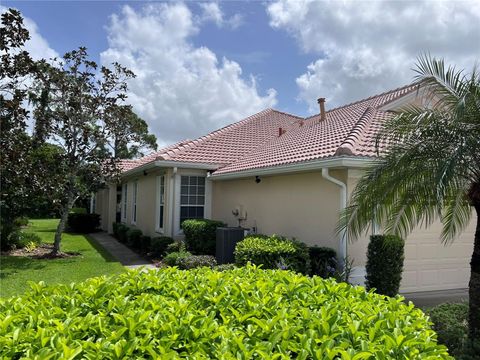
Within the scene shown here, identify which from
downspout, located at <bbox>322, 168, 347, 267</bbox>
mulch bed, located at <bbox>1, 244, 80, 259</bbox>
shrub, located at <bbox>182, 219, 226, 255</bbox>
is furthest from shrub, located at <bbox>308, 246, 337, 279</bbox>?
mulch bed, located at <bbox>1, 244, 80, 259</bbox>

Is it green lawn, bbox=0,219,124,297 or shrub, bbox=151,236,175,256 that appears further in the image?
shrub, bbox=151,236,175,256

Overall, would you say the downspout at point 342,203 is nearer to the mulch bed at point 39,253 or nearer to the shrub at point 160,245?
the shrub at point 160,245

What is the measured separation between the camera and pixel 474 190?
6059mm

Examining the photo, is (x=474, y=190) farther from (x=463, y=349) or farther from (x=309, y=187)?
(x=309, y=187)

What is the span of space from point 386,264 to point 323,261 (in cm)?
151

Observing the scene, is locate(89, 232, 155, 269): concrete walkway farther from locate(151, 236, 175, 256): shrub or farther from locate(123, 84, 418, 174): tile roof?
locate(123, 84, 418, 174): tile roof

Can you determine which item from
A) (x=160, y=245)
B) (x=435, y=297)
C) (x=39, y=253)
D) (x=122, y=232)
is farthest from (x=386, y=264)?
(x=122, y=232)

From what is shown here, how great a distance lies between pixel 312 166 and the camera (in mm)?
9742

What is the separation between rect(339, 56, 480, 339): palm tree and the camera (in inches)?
231

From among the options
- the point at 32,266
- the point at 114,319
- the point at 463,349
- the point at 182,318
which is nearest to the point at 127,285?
the point at 114,319

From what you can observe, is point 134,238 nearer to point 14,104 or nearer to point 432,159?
point 14,104

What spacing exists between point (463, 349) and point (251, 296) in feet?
12.5

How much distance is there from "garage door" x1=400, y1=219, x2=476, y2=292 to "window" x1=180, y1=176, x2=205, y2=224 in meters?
7.91

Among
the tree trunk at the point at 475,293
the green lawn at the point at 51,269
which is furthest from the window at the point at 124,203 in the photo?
the tree trunk at the point at 475,293
